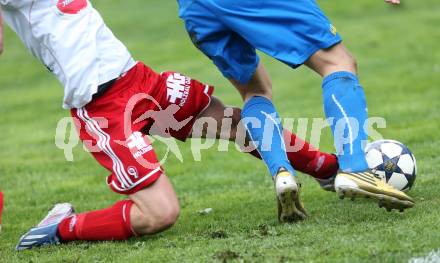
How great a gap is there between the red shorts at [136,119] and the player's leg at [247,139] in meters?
0.07

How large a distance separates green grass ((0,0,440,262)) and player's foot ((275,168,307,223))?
Answer: 7 centimetres

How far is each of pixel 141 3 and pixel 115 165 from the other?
749 inches

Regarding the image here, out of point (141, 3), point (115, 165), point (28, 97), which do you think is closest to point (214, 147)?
point (115, 165)

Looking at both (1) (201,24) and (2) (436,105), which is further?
(2) (436,105)

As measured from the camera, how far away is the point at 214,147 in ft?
26.6

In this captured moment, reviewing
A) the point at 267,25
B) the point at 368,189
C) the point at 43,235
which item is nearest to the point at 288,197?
the point at 368,189

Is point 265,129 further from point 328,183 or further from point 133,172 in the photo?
point 133,172

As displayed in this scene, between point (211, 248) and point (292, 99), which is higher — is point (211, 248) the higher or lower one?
the higher one

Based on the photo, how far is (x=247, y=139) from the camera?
206 inches

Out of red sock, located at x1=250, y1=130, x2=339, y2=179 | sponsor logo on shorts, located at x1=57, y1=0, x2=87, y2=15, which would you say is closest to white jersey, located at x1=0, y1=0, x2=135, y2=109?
sponsor logo on shorts, located at x1=57, y1=0, x2=87, y2=15

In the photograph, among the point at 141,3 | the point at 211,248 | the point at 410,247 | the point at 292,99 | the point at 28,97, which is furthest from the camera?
the point at 141,3

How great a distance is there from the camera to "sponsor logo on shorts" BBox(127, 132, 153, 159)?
465cm

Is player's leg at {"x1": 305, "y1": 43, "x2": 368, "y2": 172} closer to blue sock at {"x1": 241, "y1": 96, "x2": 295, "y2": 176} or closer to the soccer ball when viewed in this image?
blue sock at {"x1": 241, "y1": 96, "x2": 295, "y2": 176}

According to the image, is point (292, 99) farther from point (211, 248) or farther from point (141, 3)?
point (141, 3)
